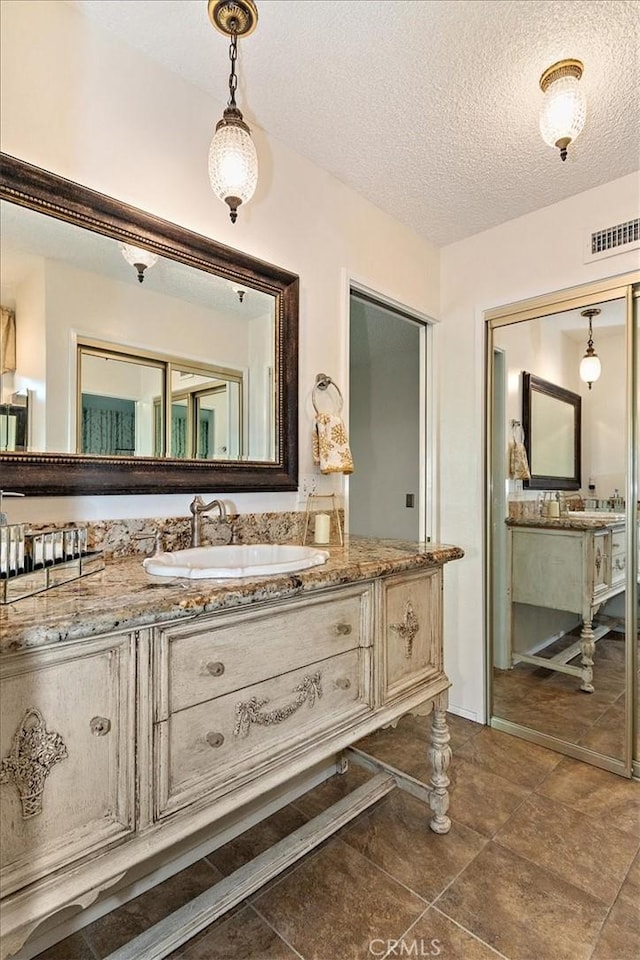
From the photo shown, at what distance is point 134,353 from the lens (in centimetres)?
148

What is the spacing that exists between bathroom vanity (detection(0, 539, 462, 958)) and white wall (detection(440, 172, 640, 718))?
1.29 metres

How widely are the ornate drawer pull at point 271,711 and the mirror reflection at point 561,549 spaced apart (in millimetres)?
1572

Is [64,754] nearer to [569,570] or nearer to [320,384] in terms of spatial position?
[320,384]

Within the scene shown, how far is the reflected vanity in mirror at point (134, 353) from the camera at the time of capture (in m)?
1.27

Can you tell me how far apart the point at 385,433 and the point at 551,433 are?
1.85 m

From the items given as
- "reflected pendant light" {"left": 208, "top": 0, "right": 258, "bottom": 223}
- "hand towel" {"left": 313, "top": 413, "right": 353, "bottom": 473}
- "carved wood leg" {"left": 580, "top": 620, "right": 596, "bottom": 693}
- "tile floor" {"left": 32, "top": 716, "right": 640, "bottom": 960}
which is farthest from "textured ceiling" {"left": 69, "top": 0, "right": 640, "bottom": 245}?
"tile floor" {"left": 32, "top": 716, "right": 640, "bottom": 960}

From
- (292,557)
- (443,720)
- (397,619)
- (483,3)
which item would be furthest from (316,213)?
(443,720)

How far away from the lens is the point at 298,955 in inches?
48.3

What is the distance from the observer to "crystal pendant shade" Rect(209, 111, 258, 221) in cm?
132

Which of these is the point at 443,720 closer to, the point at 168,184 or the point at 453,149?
the point at 168,184

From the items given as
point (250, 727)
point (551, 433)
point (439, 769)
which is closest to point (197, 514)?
point (250, 727)

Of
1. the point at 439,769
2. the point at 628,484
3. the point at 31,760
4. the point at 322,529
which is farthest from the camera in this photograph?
the point at 628,484

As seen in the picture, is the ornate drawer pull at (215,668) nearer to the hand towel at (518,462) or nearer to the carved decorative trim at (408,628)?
the carved decorative trim at (408,628)

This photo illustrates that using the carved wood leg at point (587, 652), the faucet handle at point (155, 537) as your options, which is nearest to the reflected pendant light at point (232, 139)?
the faucet handle at point (155, 537)
